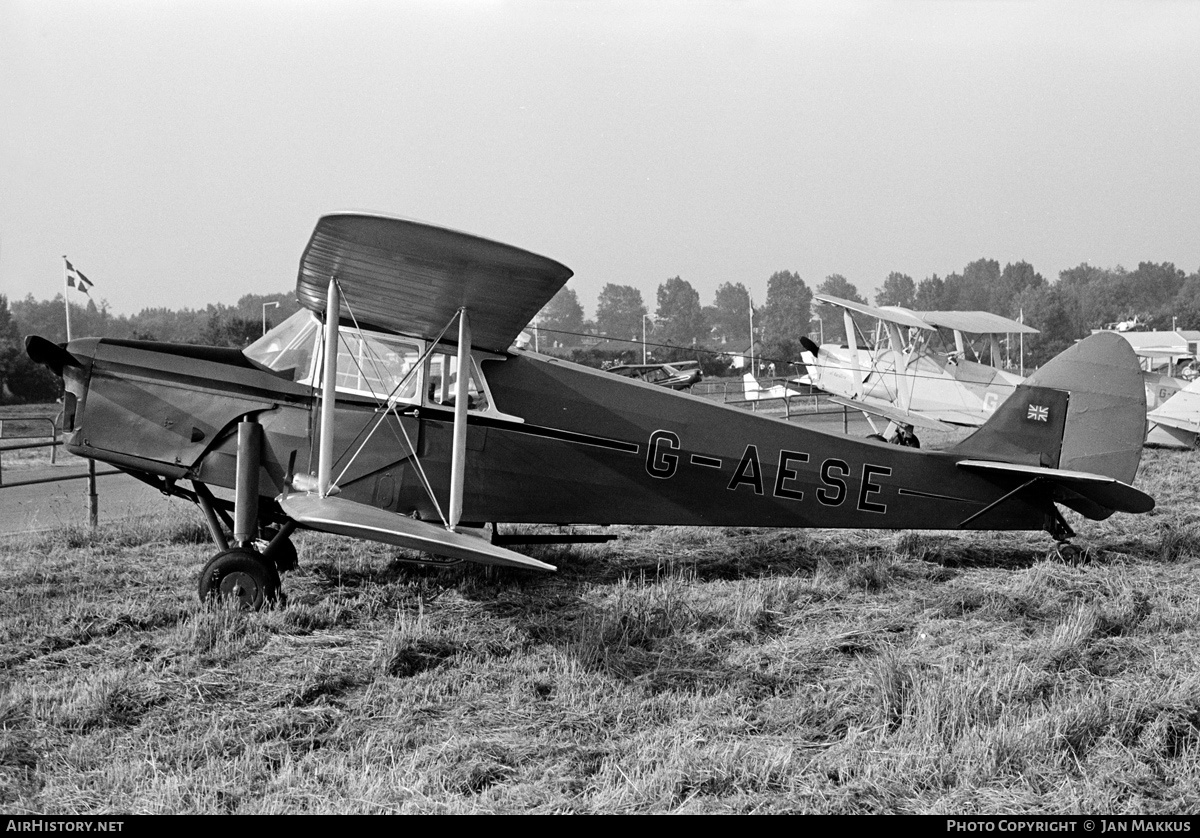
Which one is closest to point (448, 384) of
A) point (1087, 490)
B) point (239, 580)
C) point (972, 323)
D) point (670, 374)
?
point (239, 580)

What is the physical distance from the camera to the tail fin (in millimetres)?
7168

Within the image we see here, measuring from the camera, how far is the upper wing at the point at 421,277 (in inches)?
184

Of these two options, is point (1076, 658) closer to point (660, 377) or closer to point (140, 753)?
point (140, 753)

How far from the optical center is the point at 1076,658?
4.71m

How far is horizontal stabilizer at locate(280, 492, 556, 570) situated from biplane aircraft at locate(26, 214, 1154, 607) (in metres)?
0.03

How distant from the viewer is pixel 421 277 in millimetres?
5242

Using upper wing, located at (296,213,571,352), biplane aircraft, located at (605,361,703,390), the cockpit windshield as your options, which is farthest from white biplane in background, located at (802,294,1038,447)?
upper wing, located at (296,213,571,352)

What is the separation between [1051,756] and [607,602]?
9.58 feet

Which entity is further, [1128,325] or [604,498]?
[1128,325]

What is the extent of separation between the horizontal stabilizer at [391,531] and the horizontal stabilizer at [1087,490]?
4136 millimetres

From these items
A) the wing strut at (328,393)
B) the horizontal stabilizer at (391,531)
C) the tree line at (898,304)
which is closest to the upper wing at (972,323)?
the wing strut at (328,393)

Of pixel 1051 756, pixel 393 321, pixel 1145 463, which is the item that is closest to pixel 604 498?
pixel 393 321

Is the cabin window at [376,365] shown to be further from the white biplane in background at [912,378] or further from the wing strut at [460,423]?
the white biplane in background at [912,378]

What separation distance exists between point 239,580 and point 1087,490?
602cm
